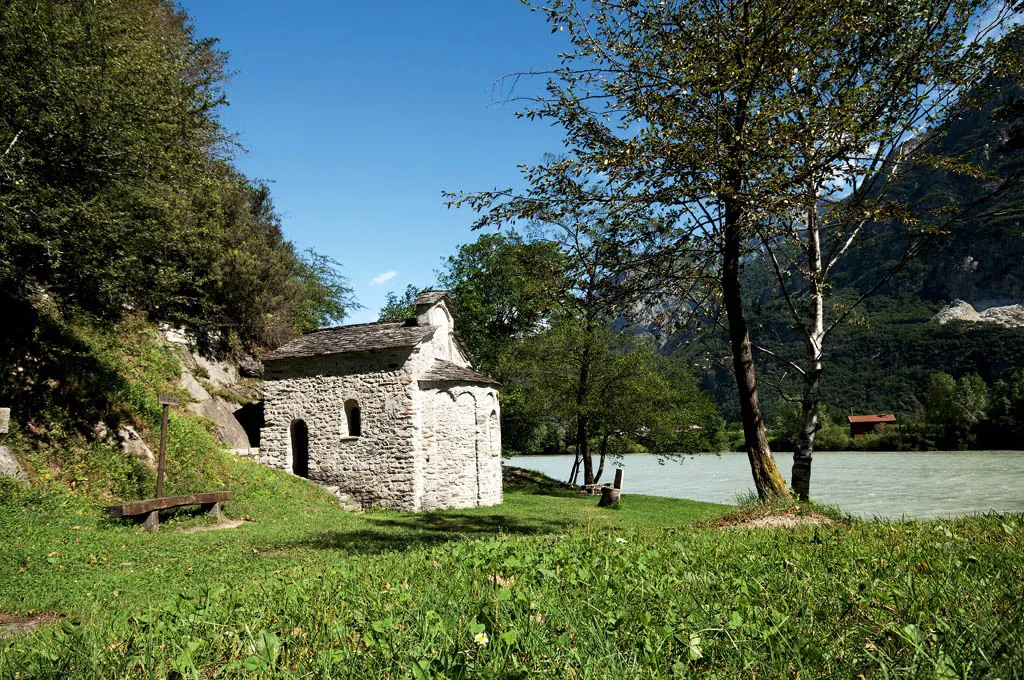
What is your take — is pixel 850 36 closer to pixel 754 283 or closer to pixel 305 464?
pixel 754 283

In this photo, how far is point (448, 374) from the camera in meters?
17.4

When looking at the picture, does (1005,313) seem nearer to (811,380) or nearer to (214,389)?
(811,380)

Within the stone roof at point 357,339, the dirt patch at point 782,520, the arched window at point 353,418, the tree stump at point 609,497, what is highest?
the stone roof at point 357,339

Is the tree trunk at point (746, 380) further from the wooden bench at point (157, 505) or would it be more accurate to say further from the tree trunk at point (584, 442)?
the tree trunk at point (584, 442)

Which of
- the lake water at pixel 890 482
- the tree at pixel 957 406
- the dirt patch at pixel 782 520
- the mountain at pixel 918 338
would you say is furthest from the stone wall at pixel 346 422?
the tree at pixel 957 406

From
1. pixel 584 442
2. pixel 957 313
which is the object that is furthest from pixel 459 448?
pixel 957 313

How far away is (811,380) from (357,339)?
43.3ft

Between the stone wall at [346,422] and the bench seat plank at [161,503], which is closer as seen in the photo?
the bench seat plank at [161,503]

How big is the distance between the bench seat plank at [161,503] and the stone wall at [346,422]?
5.03m

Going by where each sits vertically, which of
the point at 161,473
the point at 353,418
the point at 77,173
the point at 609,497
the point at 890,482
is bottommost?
the point at 890,482

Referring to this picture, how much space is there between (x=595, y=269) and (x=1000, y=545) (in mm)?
6192

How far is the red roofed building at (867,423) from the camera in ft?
191

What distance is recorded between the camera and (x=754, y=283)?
1197cm

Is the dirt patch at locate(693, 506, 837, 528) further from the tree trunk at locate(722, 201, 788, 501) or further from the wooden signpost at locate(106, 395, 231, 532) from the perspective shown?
the wooden signpost at locate(106, 395, 231, 532)
